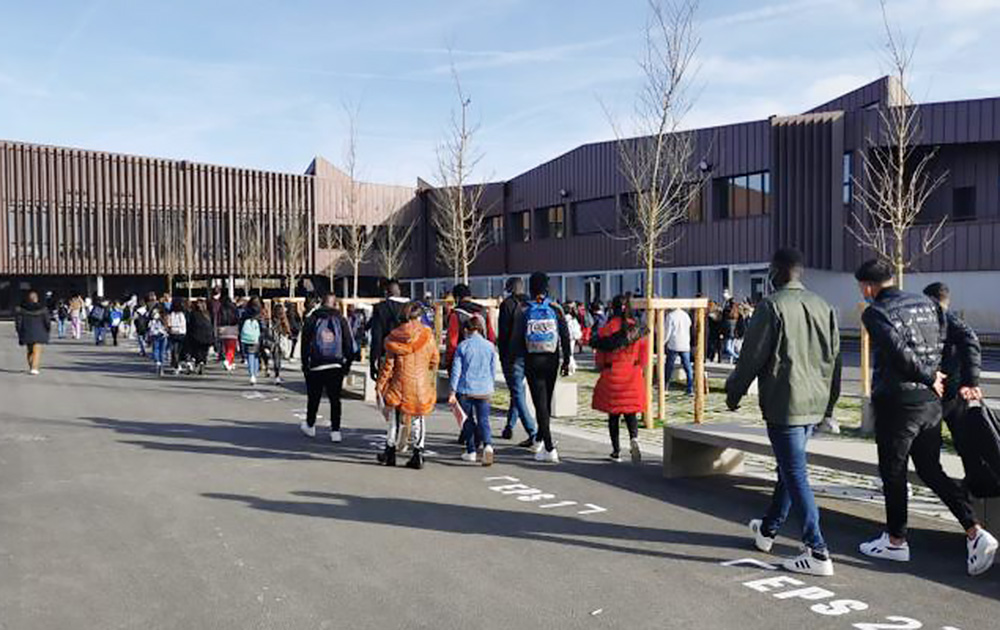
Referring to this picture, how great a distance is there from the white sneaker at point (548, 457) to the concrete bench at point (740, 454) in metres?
1.20

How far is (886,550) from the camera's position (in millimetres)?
5738

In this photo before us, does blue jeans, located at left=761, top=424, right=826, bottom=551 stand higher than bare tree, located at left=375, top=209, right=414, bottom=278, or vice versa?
bare tree, located at left=375, top=209, right=414, bottom=278

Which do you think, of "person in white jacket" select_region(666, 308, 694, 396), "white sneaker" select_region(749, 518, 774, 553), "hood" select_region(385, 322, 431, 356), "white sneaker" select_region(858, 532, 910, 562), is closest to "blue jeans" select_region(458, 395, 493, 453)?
"hood" select_region(385, 322, 431, 356)

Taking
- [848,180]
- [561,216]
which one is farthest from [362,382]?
[561,216]

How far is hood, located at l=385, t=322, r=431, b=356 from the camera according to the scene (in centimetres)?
876

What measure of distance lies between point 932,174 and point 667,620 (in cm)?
3160

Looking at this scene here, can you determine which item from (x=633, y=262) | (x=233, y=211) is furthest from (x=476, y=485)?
(x=233, y=211)

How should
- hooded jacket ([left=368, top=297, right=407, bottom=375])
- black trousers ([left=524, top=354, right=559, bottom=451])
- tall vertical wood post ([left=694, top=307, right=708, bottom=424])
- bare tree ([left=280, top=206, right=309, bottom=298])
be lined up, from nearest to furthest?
black trousers ([left=524, top=354, right=559, bottom=451]), hooded jacket ([left=368, top=297, right=407, bottom=375]), tall vertical wood post ([left=694, top=307, right=708, bottom=424]), bare tree ([left=280, top=206, right=309, bottom=298])

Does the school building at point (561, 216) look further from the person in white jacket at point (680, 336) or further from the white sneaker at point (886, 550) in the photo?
the white sneaker at point (886, 550)

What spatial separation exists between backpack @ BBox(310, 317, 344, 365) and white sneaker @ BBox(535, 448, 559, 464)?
2835 mm

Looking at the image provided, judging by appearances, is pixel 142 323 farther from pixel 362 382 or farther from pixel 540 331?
pixel 540 331

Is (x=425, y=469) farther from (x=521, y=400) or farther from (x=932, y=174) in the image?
(x=932, y=174)

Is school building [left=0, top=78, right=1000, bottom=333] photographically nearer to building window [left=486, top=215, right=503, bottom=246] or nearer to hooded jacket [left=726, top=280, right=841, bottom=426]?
building window [left=486, top=215, right=503, bottom=246]

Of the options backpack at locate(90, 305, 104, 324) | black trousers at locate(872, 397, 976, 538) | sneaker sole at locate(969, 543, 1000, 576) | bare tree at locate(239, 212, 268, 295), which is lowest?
sneaker sole at locate(969, 543, 1000, 576)
